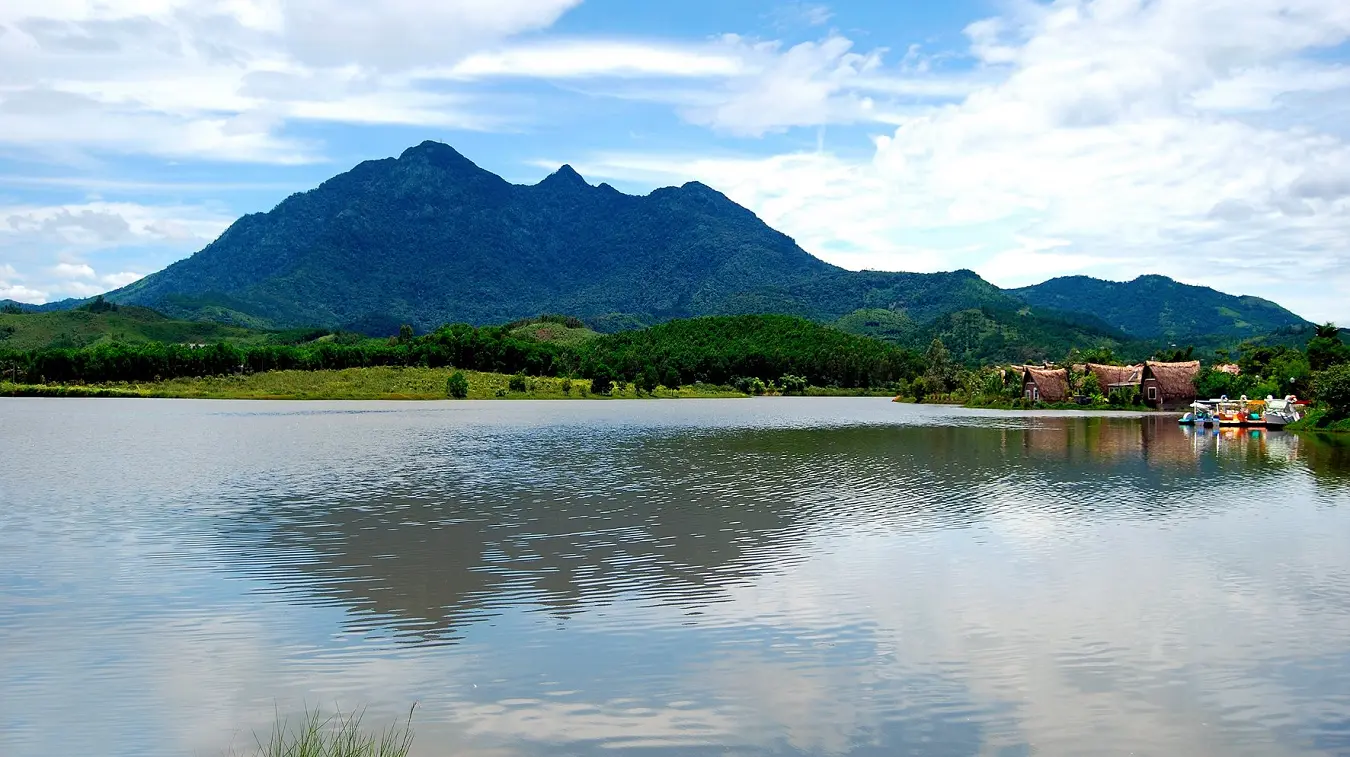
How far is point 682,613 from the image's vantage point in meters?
16.0

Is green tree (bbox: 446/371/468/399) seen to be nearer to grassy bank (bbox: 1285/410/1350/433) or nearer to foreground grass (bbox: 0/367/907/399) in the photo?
foreground grass (bbox: 0/367/907/399)

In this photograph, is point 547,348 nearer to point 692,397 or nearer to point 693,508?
point 692,397

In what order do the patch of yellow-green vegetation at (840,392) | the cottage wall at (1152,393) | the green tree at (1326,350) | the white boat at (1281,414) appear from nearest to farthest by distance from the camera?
the white boat at (1281,414), the green tree at (1326,350), the cottage wall at (1152,393), the patch of yellow-green vegetation at (840,392)

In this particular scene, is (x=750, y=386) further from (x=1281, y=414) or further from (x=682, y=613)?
(x=682, y=613)

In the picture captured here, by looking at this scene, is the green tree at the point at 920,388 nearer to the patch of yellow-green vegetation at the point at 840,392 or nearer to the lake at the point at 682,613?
the patch of yellow-green vegetation at the point at 840,392

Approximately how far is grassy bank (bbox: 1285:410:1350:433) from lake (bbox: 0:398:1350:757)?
105ft

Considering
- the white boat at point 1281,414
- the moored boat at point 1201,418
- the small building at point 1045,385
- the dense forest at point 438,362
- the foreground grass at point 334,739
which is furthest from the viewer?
the dense forest at point 438,362

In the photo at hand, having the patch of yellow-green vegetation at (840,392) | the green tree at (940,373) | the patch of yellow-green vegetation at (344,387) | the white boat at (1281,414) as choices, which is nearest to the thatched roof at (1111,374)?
the green tree at (940,373)

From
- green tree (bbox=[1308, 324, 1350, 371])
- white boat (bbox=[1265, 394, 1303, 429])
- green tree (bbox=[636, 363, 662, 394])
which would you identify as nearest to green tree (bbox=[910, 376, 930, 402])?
green tree (bbox=[636, 363, 662, 394])

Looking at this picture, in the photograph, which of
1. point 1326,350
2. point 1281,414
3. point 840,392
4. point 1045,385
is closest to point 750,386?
point 840,392

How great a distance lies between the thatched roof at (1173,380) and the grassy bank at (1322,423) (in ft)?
111

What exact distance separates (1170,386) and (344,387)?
370 feet

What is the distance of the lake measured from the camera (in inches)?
439

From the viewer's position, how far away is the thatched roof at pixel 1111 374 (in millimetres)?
113512
